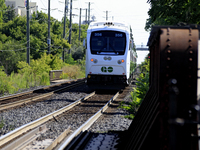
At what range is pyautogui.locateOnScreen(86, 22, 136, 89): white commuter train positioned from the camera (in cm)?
1522

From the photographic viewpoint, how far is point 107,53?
15.3 m

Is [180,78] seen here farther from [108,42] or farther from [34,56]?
[34,56]

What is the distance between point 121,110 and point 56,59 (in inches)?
856

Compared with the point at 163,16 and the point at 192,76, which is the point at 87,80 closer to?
the point at 163,16

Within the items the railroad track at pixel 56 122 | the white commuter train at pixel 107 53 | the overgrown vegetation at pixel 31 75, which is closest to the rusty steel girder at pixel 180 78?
the railroad track at pixel 56 122

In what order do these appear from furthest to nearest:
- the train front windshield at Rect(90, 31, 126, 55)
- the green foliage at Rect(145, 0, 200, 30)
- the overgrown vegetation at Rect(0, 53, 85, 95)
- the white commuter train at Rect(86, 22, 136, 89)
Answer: the overgrown vegetation at Rect(0, 53, 85, 95) < the train front windshield at Rect(90, 31, 126, 55) < the white commuter train at Rect(86, 22, 136, 89) < the green foliage at Rect(145, 0, 200, 30)

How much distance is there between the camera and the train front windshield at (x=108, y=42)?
1538cm

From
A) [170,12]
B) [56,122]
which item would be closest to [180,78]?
[56,122]

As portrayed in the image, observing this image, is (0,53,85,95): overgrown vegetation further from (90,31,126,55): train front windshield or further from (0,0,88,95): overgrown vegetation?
(90,31,126,55): train front windshield

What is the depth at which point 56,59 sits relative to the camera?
32.5 metres

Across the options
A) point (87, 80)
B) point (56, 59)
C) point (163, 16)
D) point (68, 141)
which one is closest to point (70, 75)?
point (56, 59)

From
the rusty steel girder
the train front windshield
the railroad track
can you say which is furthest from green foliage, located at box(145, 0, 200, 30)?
the rusty steel girder

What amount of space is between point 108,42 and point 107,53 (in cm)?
59

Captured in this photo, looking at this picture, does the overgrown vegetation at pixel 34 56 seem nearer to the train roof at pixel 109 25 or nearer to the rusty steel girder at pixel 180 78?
the train roof at pixel 109 25
